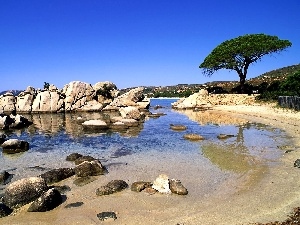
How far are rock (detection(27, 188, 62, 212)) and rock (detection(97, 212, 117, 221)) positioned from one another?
184 centimetres

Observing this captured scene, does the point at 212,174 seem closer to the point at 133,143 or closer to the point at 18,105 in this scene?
the point at 133,143

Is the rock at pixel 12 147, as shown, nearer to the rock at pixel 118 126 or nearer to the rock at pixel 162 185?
the rock at pixel 118 126

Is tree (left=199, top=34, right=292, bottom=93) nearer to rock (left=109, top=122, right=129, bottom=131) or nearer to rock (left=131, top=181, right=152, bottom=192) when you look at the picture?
rock (left=109, top=122, right=129, bottom=131)

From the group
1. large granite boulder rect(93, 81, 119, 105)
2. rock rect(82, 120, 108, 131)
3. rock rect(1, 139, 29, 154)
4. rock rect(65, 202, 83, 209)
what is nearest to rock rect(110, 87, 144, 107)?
large granite boulder rect(93, 81, 119, 105)

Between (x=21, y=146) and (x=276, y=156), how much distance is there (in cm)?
1594

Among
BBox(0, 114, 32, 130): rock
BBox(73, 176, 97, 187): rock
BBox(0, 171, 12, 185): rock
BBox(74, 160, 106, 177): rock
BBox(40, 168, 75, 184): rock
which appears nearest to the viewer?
BBox(73, 176, 97, 187): rock

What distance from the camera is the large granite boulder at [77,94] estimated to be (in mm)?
58812

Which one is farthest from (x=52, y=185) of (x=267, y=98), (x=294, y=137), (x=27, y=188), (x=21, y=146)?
(x=267, y=98)

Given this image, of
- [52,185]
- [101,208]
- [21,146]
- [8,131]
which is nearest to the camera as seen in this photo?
[101,208]

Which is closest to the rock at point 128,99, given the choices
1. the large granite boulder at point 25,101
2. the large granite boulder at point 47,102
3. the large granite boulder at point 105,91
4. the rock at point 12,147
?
the large granite boulder at point 105,91

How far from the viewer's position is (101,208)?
34.2 feet

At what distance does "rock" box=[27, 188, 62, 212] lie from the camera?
33.6 ft

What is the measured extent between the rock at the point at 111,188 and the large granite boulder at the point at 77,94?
157ft

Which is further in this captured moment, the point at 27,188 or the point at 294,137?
the point at 294,137
